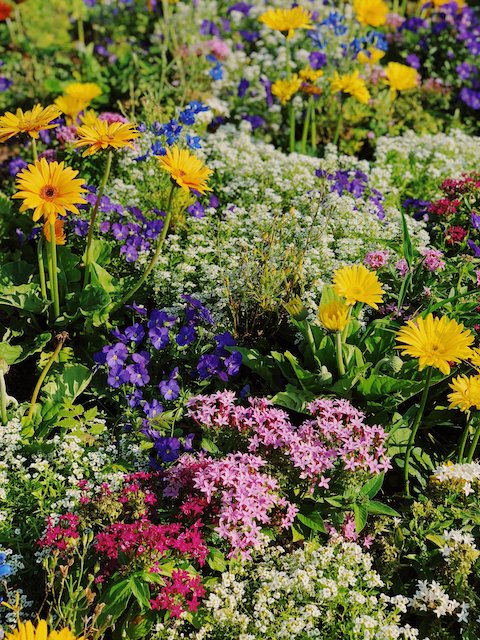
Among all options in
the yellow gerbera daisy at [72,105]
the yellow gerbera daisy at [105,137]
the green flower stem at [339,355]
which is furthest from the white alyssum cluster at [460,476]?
the yellow gerbera daisy at [72,105]

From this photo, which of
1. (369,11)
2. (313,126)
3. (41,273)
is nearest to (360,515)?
(41,273)

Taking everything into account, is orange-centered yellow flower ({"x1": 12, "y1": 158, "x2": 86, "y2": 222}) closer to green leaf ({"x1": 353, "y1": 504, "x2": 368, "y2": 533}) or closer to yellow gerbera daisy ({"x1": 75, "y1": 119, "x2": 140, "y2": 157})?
yellow gerbera daisy ({"x1": 75, "y1": 119, "x2": 140, "y2": 157})

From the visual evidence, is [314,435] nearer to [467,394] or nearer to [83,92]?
[467,394]

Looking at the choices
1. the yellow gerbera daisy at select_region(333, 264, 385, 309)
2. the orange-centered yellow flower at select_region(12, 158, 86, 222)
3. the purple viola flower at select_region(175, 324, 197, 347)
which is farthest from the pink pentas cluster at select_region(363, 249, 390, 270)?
the orange-centered yellow flower at select_region(12, 158, 86, 222)

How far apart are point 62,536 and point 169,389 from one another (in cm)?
91

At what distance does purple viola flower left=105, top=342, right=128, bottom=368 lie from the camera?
3480mm

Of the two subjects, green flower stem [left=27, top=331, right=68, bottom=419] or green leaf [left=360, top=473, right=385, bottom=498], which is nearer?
green leaf [left=360, top=473, right=385, bottom=498]

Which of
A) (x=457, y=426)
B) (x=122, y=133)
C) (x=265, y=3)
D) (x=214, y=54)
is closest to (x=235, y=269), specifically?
(x=122, y=133)

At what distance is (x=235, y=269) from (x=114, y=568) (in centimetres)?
182

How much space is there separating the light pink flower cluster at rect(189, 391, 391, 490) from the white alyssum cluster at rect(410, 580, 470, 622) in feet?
1.56

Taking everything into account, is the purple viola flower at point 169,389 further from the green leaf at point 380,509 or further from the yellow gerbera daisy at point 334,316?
the green leaf at point 380,509

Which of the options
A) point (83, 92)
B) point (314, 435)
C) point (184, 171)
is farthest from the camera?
point (83, 92)

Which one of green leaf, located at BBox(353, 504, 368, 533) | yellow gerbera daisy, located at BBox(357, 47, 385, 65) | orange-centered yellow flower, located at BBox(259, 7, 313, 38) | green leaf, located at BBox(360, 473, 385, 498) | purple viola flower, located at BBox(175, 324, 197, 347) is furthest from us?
yellow gerbera daisy, located at BBox(357, 47, 385, 65)

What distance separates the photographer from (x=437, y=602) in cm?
278
